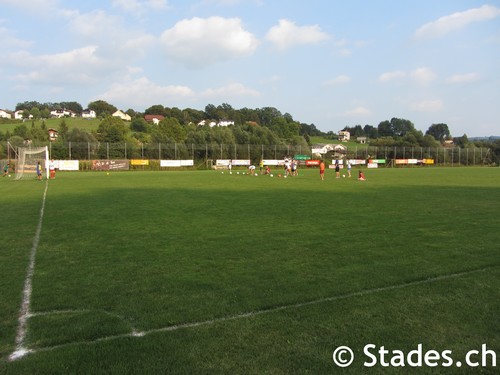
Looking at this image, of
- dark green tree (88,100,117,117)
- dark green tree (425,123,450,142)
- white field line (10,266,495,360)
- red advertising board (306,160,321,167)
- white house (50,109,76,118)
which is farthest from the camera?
dark green tree (88,100,117,117)

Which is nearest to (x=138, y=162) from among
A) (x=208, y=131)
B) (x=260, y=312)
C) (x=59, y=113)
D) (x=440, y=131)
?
(x=208, y=131)

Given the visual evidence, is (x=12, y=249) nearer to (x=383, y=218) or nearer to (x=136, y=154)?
(x=383, y=218)

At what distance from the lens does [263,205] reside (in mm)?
15875

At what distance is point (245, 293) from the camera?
18.6 feet

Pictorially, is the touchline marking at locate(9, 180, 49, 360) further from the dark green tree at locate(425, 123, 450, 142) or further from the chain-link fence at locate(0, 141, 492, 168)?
the dark green tree at locate(425, 123, 450, 142)

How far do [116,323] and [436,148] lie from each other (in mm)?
89598

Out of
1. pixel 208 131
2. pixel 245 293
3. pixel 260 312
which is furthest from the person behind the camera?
pixel 208 131

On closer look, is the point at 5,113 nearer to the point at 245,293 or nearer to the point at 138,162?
the point at 138,162

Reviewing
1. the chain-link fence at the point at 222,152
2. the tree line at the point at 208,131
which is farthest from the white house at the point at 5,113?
the chain-link fence at the point at 222,152

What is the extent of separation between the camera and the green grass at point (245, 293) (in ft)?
13.2

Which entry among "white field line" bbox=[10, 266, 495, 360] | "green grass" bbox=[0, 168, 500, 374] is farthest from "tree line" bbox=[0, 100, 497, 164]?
"white field line" bbox=[10, 266, 495, 360]

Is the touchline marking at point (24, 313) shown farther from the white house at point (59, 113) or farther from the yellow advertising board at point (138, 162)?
the white house at point (59, 113)

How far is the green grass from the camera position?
403cm

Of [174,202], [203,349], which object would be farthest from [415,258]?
[174,202]
